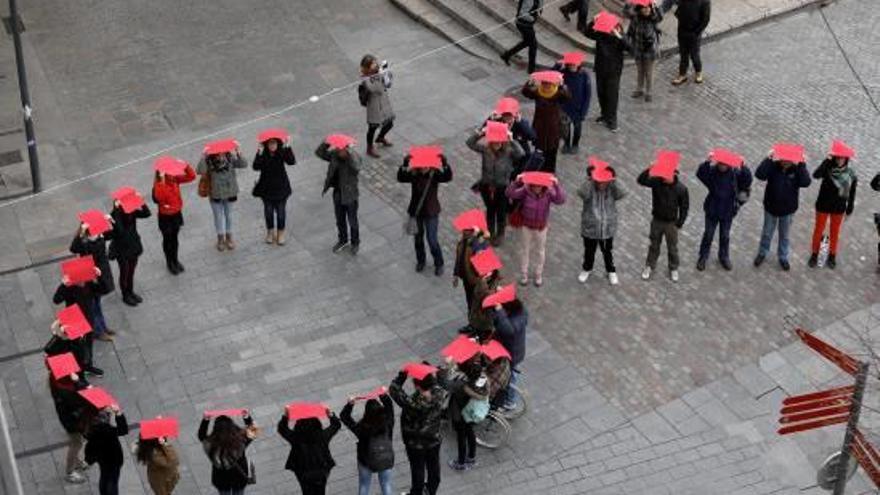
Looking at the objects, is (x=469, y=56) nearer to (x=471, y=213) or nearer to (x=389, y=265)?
(x=389, y=265)

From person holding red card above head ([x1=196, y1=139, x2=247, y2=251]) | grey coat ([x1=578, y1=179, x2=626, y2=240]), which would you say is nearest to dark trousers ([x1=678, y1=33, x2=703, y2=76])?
grey coat ([x1=578, y1=179, x2=626, y2=240])

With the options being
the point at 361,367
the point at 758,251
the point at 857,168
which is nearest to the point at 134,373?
the point at 361,367

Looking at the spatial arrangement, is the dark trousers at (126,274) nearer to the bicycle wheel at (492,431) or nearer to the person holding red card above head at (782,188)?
the bicycle wheel at (492,431)

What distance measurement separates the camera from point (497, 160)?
1589 centimetres

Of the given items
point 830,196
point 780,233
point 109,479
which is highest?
point 830,196

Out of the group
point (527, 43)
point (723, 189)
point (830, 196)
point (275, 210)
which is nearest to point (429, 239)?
point (275, 210)

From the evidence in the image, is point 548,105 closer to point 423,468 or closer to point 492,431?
point 492,431

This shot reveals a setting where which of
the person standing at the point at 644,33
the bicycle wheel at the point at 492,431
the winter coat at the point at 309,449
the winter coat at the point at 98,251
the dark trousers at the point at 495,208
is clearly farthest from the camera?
the person standing at the point at 644,33

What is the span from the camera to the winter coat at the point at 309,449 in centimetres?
1213

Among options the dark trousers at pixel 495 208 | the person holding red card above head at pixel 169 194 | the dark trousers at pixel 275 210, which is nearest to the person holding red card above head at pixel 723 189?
the dark trousers at pixel 495 208

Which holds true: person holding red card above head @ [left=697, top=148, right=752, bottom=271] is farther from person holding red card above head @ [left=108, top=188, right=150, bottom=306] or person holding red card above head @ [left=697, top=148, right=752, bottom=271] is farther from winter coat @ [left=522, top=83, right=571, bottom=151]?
person holding red card above head @ [left=108, top=188, right=150, bottom=306]

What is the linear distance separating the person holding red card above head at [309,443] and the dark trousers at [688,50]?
958cm

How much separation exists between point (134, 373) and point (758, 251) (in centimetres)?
712

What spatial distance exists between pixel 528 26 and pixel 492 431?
7598mm
